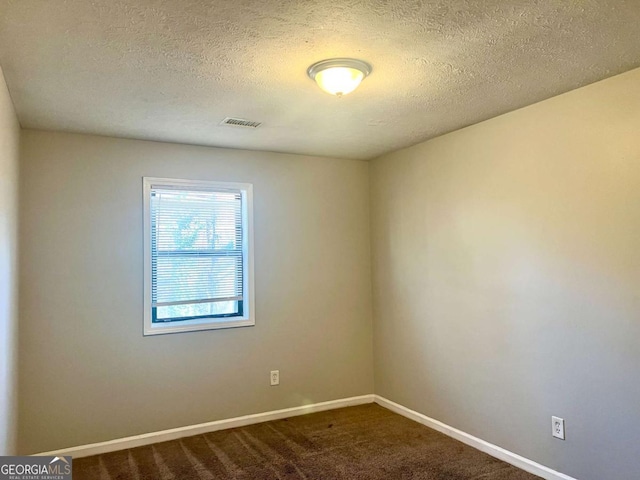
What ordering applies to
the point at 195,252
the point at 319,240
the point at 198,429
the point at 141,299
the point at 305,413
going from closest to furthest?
the point at 141,299, the point at 198,429, the point at 195,252, the point at 305,413, the point at 319,240

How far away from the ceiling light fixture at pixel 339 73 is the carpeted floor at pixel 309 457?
7.75 feet

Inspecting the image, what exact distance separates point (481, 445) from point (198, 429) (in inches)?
85.2

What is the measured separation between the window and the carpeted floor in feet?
2.94

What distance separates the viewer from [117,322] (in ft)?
11.5

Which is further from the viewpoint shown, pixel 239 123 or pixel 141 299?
pixel 141 299

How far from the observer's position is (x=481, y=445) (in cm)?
331

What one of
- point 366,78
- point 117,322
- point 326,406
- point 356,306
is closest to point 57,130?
point 117,322

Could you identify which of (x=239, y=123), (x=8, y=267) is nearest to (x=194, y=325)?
(x=8, y=267)

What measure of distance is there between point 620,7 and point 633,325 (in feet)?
5.16

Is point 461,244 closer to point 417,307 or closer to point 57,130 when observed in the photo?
point 417,307

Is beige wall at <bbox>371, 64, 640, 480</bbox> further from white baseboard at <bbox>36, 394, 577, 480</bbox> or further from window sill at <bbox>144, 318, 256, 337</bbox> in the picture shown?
window sill at <bbox>144, 318, 256, 337</bbox>

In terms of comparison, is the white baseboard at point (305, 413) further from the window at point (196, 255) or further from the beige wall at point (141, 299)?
the window at point (196, 255)

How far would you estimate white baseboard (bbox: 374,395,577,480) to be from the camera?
9.37 feet

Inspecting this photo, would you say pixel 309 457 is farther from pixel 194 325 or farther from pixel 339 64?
pixel 339 64
